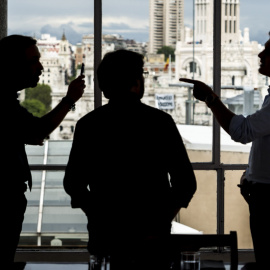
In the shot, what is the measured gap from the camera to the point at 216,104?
281cm

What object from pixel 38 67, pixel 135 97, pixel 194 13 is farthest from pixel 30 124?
pixel 194 13

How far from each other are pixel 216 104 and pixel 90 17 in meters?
1.95

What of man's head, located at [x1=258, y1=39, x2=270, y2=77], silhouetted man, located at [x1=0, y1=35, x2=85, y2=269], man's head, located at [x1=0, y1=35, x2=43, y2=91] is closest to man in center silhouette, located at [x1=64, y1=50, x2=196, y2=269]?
silhouetted man, located at [x1=0, y1=35, x2=85, y2=269]

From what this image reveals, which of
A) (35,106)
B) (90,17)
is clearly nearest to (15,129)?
(35,106)

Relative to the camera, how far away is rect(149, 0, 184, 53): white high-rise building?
451 cm

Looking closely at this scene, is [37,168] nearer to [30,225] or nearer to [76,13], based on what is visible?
[30,225]

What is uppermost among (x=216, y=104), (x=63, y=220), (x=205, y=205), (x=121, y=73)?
(x=121, y=73)

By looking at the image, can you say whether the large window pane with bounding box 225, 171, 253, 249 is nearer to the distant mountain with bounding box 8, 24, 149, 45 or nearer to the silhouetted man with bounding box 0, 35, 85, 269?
the distant mountain with bounding box 8, 24, 149, 45

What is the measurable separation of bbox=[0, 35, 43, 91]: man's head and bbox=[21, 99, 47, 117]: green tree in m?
1.79

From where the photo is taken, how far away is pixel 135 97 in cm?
230

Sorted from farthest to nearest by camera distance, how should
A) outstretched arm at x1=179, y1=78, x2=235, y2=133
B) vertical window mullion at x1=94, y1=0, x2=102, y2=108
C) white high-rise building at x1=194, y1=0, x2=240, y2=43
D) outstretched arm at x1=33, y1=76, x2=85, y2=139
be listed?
white high-rise building at x1=194, y1=0, x2=240, y2=43
vertical window mullion at x1=94, y1=0, x2=102, y2=108
outstretched arm at x1=179, y1=78, x2=235, y2=133
outstretched arm at x1=33, y1=76, x2=85, y2=139

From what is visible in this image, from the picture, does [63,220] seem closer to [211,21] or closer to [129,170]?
[211,21]

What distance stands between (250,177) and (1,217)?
1.17m

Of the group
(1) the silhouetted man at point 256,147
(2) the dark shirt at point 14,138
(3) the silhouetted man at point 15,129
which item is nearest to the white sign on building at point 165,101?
(1) the silhouetted man at point 256,147
